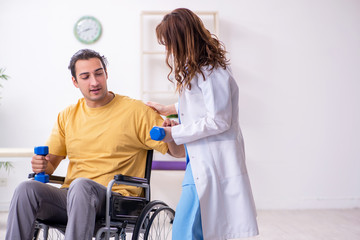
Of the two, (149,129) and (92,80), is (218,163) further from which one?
(92,80)

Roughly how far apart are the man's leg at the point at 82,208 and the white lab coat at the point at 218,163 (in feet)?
1.28

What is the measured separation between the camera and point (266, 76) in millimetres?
4473

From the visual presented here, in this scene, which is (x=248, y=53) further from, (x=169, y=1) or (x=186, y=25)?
(x=186, y=25)

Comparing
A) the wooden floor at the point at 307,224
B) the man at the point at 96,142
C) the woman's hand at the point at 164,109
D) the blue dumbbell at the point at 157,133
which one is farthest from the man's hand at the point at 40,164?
the wooden floor at the point at 307,224

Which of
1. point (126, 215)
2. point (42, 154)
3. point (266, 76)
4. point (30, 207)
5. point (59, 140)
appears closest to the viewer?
point (30, 207)

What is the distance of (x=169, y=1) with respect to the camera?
Answer: 440cm

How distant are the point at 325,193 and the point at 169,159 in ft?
5.62

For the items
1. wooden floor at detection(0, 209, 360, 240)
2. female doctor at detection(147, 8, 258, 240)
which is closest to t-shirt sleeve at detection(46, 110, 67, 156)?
female doctor at detection(147, 8, 258, 240)

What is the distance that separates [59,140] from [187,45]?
0.90 m

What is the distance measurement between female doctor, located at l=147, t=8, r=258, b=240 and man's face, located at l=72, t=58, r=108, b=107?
591mm

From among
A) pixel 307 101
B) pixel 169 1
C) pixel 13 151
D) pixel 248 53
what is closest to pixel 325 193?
pixel 307 101

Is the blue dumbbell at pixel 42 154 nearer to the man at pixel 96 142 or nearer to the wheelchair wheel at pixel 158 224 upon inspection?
the man at pixel 96 142

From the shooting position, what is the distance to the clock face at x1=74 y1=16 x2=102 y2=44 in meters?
4.35

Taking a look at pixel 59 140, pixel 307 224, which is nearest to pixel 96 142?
pixel 59 140
